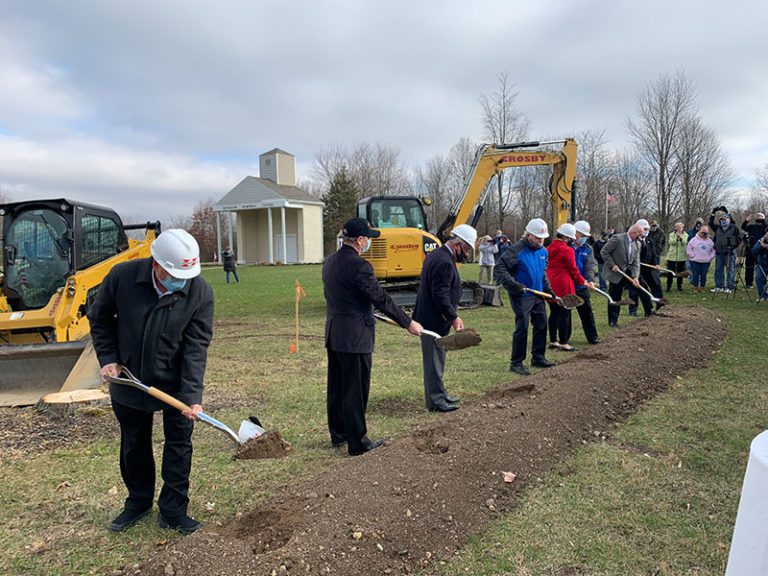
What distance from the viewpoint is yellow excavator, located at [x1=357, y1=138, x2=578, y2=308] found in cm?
1343

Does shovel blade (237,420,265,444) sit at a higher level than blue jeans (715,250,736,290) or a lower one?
lower

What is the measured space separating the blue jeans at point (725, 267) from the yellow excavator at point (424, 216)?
410 cm

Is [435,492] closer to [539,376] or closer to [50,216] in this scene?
[539,376]

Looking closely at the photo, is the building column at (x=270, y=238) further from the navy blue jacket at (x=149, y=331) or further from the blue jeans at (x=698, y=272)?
the navy blue jacket at (x=149, y=331)

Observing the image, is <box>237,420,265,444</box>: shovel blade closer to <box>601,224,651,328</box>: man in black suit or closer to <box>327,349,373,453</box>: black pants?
<box>327,349,373,453</box>: black pants

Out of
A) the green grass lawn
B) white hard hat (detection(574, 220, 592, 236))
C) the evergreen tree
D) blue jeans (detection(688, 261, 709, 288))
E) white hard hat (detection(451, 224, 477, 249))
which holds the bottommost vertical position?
the green grass lawn

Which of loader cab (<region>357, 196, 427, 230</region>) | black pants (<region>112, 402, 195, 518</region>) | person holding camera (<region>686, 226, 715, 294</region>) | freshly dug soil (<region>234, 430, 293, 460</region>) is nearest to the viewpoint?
black pants (<region>112, 402, 195, 518</region>)

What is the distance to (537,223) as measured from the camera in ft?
24.1

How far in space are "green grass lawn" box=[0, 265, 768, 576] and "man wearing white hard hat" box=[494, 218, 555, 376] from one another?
20.4 inches

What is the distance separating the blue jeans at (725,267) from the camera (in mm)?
13984

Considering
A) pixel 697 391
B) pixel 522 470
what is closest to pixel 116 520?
pixel 522 470

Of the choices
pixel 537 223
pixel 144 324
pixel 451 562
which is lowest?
pixel 451 562

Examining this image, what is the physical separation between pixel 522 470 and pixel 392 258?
9.35 metres

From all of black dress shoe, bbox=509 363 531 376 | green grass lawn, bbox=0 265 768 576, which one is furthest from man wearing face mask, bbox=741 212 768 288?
black dress shoe, bbox=509 363 531 376
